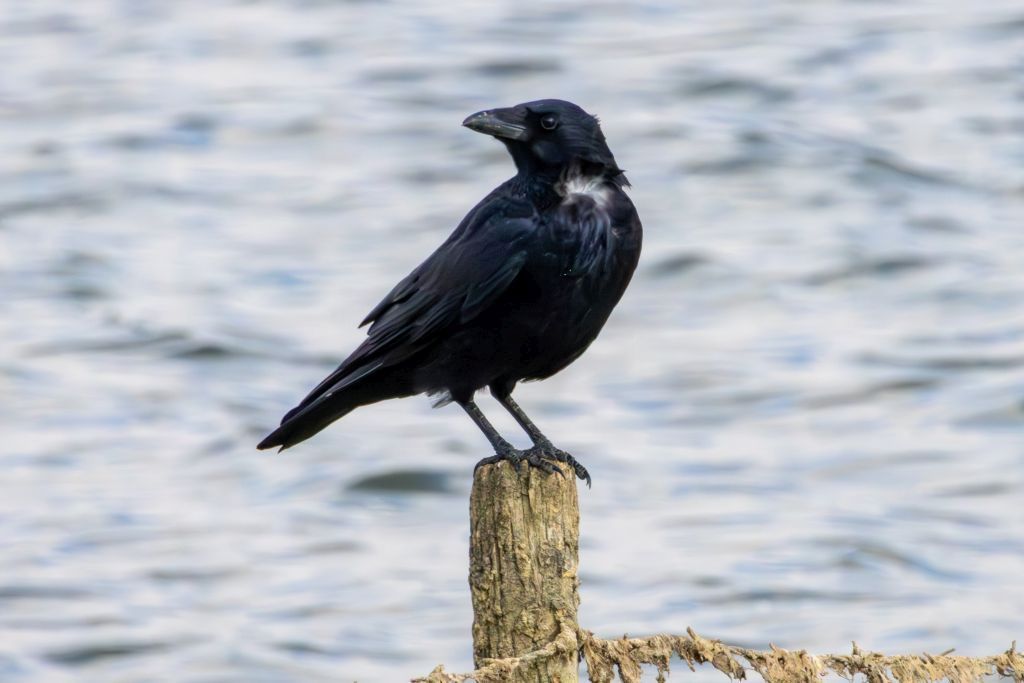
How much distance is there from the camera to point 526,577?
583 centimetres

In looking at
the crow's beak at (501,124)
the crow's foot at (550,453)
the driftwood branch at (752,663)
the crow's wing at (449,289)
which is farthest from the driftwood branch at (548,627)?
the crow's beak at (501,124)

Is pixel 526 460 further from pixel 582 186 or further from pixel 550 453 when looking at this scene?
pixel 582 186

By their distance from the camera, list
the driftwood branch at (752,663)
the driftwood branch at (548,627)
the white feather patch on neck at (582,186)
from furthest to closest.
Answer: the white feather patch on neck at (582,186) → the driftwood branch at (548,627) → the driftwood branch at (752,663)

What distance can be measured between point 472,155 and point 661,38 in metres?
5.98

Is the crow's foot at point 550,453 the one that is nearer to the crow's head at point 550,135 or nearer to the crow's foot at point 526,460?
the crow's foot at point 526,460

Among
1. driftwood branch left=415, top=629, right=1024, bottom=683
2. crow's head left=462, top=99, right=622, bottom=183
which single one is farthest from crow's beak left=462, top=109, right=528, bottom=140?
driftwood branch left=415, top=629, right=1024, bottom=683

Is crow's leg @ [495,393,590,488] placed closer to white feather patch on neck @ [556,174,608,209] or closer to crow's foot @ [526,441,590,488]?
crow's foot @ [526,441,590,488]

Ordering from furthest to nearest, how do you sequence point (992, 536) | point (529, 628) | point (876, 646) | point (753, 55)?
point (753, 55), point (992, 536), point (876, 646), point (529, 628)

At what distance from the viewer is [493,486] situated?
6.00 meters

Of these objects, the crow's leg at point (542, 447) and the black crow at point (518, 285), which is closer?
the crow's leg at point (542, 447)

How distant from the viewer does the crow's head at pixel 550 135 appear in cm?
671

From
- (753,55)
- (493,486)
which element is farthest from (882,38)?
(493,486)

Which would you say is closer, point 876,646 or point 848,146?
point 876,646

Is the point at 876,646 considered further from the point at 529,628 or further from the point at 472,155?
the point at 472,155
